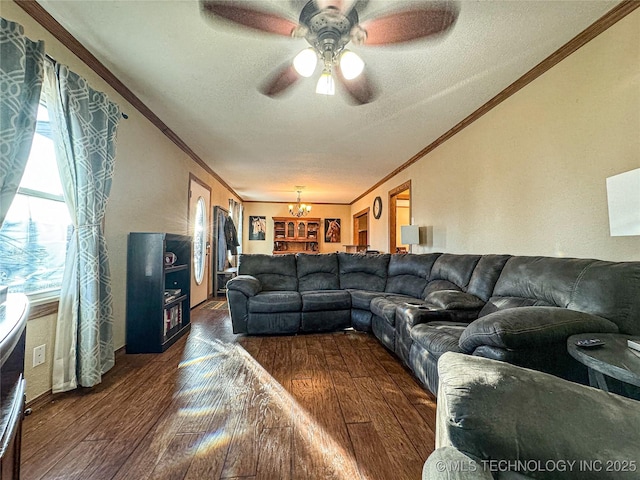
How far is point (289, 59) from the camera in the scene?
226 cm

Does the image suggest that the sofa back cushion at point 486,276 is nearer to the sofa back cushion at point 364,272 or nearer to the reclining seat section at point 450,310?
the reclining seat section at point 450,310

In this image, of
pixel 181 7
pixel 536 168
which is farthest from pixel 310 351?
pixel 181 7

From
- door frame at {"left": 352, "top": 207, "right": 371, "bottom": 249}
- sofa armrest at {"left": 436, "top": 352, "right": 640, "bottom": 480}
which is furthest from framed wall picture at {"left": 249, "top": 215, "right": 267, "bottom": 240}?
sofa armrest at {"left": 436, "top": 352, "right": 640, "bottom": 480}

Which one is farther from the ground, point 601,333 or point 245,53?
point 245,53

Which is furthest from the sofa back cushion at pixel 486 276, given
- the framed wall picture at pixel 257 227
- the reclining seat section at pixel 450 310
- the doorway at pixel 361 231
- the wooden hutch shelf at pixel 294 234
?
the framed wall picture at pixel 257 227

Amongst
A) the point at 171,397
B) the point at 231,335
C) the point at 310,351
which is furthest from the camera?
the point at 231,335

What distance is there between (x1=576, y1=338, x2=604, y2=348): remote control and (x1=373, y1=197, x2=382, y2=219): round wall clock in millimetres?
5535

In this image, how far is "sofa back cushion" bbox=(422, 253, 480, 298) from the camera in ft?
9.22

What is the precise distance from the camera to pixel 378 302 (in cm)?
325

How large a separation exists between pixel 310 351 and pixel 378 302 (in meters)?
0.93

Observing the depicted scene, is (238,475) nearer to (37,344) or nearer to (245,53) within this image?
(37,344)

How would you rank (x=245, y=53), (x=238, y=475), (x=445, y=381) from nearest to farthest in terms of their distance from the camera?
(x=445, y=381) < (x=238, y=475) < (x=245, y=53)

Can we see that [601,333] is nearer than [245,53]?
Yes

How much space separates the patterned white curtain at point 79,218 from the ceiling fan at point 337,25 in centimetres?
118
